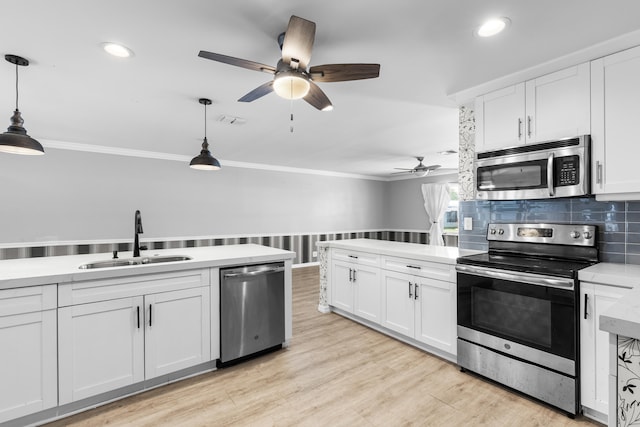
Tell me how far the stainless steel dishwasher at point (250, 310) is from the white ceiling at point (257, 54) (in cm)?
168

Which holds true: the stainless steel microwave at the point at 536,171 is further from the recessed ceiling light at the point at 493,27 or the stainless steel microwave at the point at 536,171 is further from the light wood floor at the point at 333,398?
the light wood floor at the point at 333,398

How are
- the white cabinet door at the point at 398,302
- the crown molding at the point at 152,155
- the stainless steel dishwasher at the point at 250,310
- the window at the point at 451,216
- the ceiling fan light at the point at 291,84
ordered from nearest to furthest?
the ceiling fan light at the point at 291,84, the stainless steel dishwasher at the point at 250,310, the white cabinet door at the point at 398,302, the crown molding at the point at 152,155, the window at the point at 451,216

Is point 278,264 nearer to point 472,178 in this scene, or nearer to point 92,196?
point 472,178

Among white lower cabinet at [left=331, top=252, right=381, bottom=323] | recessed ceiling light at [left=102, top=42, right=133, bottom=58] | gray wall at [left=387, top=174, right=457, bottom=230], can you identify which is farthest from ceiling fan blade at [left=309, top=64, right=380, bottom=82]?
gray wall at [left=387, top=174, right=457, bottom=230]

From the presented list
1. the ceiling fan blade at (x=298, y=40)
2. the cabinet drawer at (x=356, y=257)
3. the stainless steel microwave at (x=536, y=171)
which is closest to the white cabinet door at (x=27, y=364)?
the ceiling fan blade at (x=298, y=40)

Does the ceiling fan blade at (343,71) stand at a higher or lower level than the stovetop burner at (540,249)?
higher

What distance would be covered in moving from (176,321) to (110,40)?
203cm

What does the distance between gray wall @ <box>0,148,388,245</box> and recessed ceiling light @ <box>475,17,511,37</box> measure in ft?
17.2

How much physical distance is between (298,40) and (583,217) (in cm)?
249

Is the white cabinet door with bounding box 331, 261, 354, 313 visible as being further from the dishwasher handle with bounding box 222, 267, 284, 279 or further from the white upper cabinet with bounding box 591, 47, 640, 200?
the white upper cabinet with bounding box 591, 47, 640, 200

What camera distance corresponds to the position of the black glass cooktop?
2.02 meters

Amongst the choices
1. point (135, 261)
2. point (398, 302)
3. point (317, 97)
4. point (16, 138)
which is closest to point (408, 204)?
point (398, 302)

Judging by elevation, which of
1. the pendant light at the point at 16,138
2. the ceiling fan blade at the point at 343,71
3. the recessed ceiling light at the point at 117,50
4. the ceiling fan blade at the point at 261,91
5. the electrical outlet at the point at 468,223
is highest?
the recessed ceiling light at the point at 117,50

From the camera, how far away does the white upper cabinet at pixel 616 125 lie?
6.61ft
